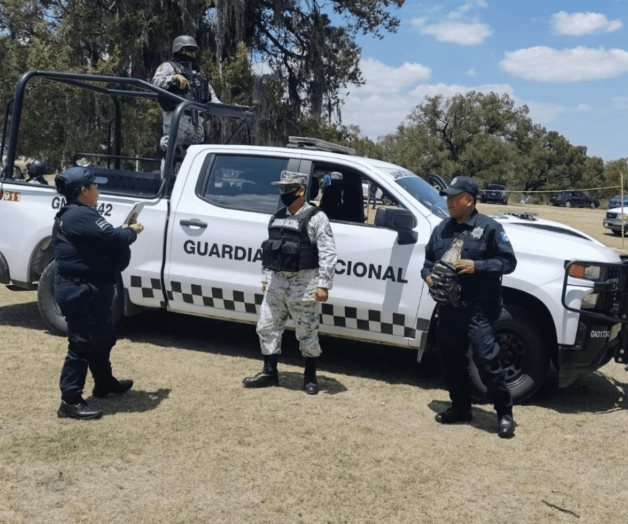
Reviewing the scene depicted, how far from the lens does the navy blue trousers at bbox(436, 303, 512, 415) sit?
14.0ft

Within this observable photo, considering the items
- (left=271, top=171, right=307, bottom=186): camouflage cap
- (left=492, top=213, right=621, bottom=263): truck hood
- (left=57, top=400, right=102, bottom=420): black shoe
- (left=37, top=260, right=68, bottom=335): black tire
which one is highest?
(left=271, top=171, right=307, bottom=186): camouflage cap

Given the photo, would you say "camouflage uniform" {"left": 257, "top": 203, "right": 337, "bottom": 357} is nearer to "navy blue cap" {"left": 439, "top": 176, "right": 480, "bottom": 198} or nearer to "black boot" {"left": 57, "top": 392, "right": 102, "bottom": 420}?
"navy blue cap" {"left": 439, "top": 176, "right": 480, "bottom": 198}

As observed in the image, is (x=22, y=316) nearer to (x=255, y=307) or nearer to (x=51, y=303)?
(x=51, y=303)

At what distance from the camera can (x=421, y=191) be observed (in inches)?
217

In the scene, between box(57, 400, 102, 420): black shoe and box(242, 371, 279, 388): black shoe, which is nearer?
box(57, 400, 102, 420): black shoe

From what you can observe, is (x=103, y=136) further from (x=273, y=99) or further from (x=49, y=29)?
(x=273, y=99)

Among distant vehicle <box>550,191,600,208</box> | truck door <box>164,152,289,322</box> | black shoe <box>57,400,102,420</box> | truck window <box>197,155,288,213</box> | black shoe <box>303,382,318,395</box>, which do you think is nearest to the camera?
black shoe <box>57,400,102,420</box>

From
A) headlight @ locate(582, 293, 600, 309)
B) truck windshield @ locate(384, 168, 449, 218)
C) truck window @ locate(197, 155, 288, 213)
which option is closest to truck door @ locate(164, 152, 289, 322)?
truck window @ locate(197, 155, 288, 213)

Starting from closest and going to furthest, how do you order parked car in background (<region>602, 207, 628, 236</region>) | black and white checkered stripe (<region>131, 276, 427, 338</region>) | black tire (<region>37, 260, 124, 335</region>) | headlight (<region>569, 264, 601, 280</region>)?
headlight (<region>569, 264, 601, 280</region>) < black and white checkered stripe (<region>131, 276, 427, 338</region>) < black tire (<region>37, 260, 124, 335</region>) < parked car in background (<region>602, 207, 628, 236</region>)

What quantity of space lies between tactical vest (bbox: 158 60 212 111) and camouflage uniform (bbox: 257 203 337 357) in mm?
2320

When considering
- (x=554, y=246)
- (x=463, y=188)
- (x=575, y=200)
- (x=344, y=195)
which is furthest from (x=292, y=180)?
(x=575, y=200)

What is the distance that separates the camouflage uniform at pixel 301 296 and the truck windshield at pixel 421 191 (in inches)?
33.7

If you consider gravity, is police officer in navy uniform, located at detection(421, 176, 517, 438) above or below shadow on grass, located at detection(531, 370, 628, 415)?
A: above

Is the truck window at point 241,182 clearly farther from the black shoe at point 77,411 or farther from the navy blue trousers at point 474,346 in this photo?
the black shoe at point 77,411
